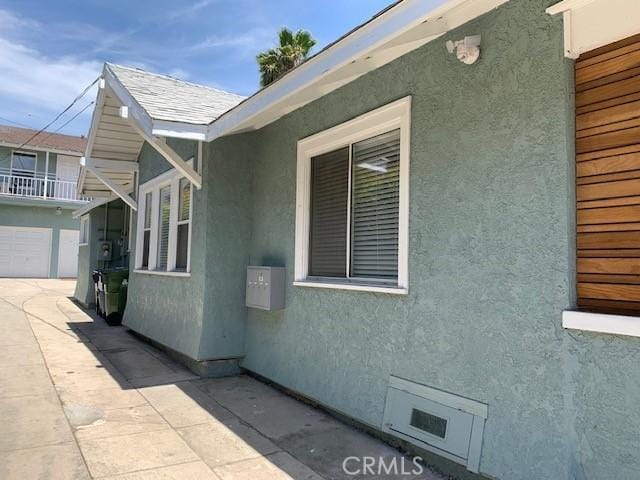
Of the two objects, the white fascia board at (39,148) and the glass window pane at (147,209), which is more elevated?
the white fascia board at (39,148)

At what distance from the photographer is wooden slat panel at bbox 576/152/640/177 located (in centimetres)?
286

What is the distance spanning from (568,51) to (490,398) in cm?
244

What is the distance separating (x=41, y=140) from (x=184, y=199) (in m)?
23.9

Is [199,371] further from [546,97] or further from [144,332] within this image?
[546,97]

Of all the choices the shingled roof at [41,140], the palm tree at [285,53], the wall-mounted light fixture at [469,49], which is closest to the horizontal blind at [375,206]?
the wall-mounted light fixture at [469,49]

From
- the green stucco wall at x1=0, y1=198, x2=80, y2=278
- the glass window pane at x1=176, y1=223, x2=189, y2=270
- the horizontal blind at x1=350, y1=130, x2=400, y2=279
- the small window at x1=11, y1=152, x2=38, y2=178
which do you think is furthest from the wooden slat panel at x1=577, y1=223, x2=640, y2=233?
the small window at x1=11, y1=152, x2=38, y2=178

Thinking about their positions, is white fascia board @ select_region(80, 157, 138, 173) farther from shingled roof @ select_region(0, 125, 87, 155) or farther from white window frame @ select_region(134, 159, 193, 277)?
shingled roof @ select_region(0, 125, 87, 155)

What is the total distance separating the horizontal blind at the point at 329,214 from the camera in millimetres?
5391

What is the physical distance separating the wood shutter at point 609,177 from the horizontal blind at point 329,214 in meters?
2.63

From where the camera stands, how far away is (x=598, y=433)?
9.45ft

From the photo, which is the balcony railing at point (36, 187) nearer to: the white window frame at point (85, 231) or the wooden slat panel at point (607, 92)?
the white window frame at point (85, 231)

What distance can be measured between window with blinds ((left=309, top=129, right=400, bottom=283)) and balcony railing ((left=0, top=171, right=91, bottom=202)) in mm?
22657

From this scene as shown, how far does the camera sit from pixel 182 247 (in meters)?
8.26

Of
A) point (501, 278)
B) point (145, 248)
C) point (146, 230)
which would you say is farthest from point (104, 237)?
point (501, 278)
